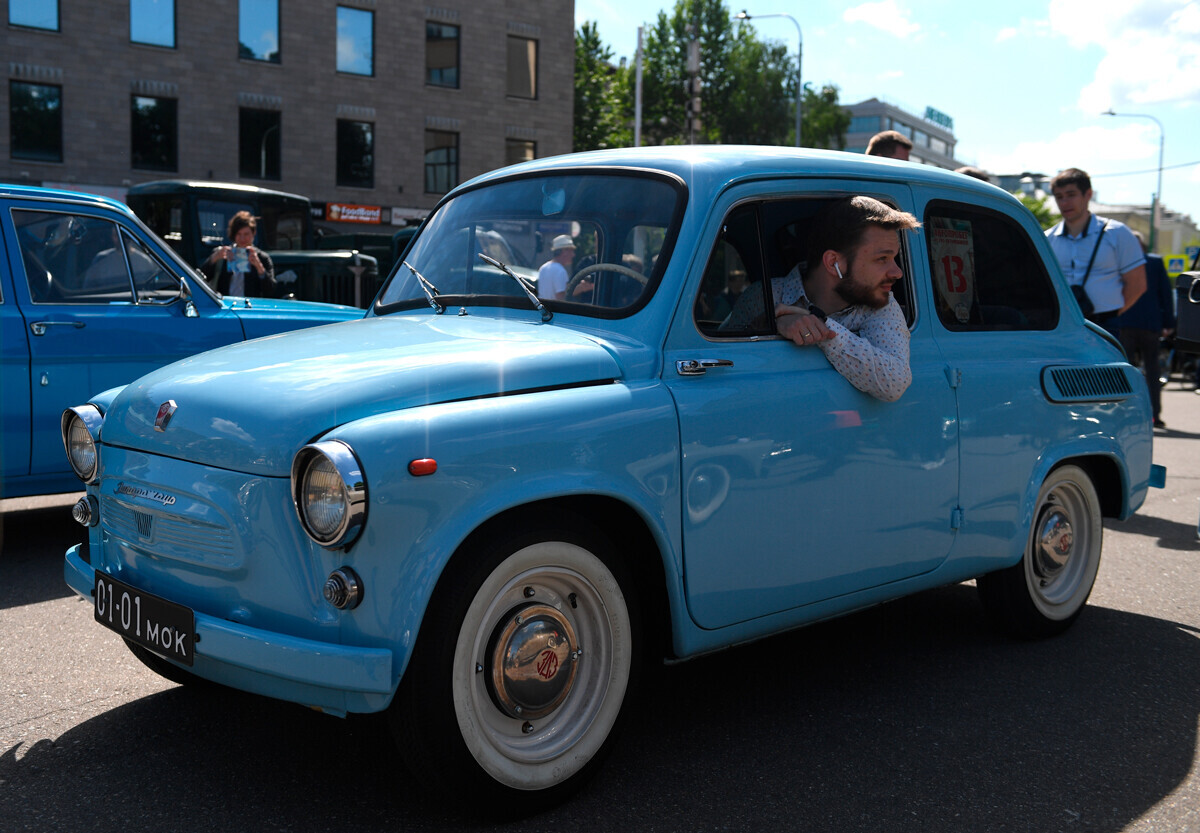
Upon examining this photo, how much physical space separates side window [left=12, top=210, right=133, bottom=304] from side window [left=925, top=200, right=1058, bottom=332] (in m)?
4.61

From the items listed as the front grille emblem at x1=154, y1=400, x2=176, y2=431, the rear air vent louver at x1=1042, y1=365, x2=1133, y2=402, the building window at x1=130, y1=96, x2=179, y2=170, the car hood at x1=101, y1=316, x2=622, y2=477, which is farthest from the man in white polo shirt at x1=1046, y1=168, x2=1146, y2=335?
the building window at x1=130, y1=96, x2=179, y2=170

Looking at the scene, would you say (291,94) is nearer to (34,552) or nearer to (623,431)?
(34,552)

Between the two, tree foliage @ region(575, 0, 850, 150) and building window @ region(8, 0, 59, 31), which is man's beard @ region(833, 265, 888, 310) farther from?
tree foliage @ region(575, 0, 850, 150)

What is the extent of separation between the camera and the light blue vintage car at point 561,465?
8.68 feet

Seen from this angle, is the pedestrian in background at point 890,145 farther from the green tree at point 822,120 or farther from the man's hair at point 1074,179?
the green tree at point 822,120

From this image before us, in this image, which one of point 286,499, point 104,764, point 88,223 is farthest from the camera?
point 88,223

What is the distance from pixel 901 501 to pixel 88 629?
11.0 feet

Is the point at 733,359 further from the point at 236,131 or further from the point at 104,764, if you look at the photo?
the point at 236,131

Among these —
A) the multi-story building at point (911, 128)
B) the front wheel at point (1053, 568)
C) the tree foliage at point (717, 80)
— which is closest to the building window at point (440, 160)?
the tree foliage at point (717, 80)

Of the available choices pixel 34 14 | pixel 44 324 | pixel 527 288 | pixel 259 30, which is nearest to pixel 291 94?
pixel 259 30

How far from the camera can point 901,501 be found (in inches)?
148

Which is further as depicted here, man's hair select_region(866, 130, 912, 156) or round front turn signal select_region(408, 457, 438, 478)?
man's hair select_region(866, 130, 912, 156)

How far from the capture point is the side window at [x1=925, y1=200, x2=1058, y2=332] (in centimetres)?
420

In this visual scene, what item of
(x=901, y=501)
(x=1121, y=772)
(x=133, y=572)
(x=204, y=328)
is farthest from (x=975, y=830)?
(x=204, y=328)
